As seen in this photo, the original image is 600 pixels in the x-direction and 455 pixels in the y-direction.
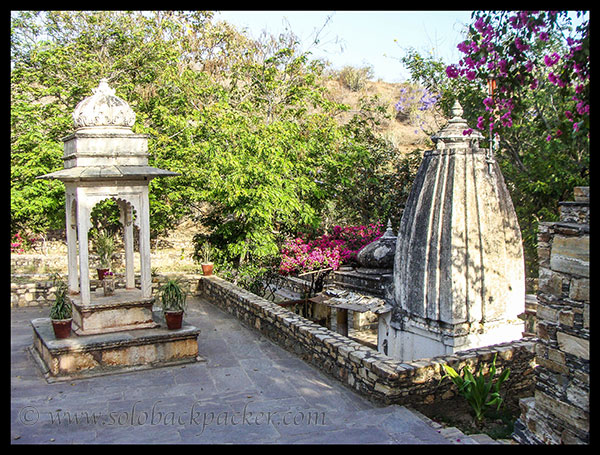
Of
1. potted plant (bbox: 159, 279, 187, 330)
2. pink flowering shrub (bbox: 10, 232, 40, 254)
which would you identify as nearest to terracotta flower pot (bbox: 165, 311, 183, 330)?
potted plant (bbox: 159, 279, 187, 330)

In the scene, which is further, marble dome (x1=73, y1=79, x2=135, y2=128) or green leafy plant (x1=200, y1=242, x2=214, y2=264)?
green leafy plant (x1=200, y1=242, x2=214, y2=264)

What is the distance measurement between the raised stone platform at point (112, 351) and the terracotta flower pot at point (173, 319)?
84mm

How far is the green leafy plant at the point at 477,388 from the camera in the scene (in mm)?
6043


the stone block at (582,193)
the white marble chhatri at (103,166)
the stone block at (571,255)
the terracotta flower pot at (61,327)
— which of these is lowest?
the terracotta flower pot at (61,327)

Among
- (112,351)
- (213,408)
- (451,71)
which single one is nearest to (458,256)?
(451,71)

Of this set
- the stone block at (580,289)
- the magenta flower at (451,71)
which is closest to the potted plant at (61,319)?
the magenta flower at (451,71)

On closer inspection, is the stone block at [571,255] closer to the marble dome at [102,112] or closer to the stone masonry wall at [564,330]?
the stone masonry wall at [564,330]

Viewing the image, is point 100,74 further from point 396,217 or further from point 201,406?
point 201,406

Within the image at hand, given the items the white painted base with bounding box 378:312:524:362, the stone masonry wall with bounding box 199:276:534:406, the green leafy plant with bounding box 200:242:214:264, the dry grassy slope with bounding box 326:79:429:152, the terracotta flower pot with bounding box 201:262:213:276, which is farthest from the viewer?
the dry grassy slope with bounding box 326:79:429:152

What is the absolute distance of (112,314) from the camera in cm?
851

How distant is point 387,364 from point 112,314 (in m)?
4.53

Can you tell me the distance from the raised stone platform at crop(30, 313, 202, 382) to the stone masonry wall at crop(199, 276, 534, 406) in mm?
1697

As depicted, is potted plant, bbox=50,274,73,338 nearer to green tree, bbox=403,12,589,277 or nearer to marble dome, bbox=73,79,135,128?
marble dome, bbox=73,79,135,128

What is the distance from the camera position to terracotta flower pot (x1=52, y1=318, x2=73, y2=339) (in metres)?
8.03
